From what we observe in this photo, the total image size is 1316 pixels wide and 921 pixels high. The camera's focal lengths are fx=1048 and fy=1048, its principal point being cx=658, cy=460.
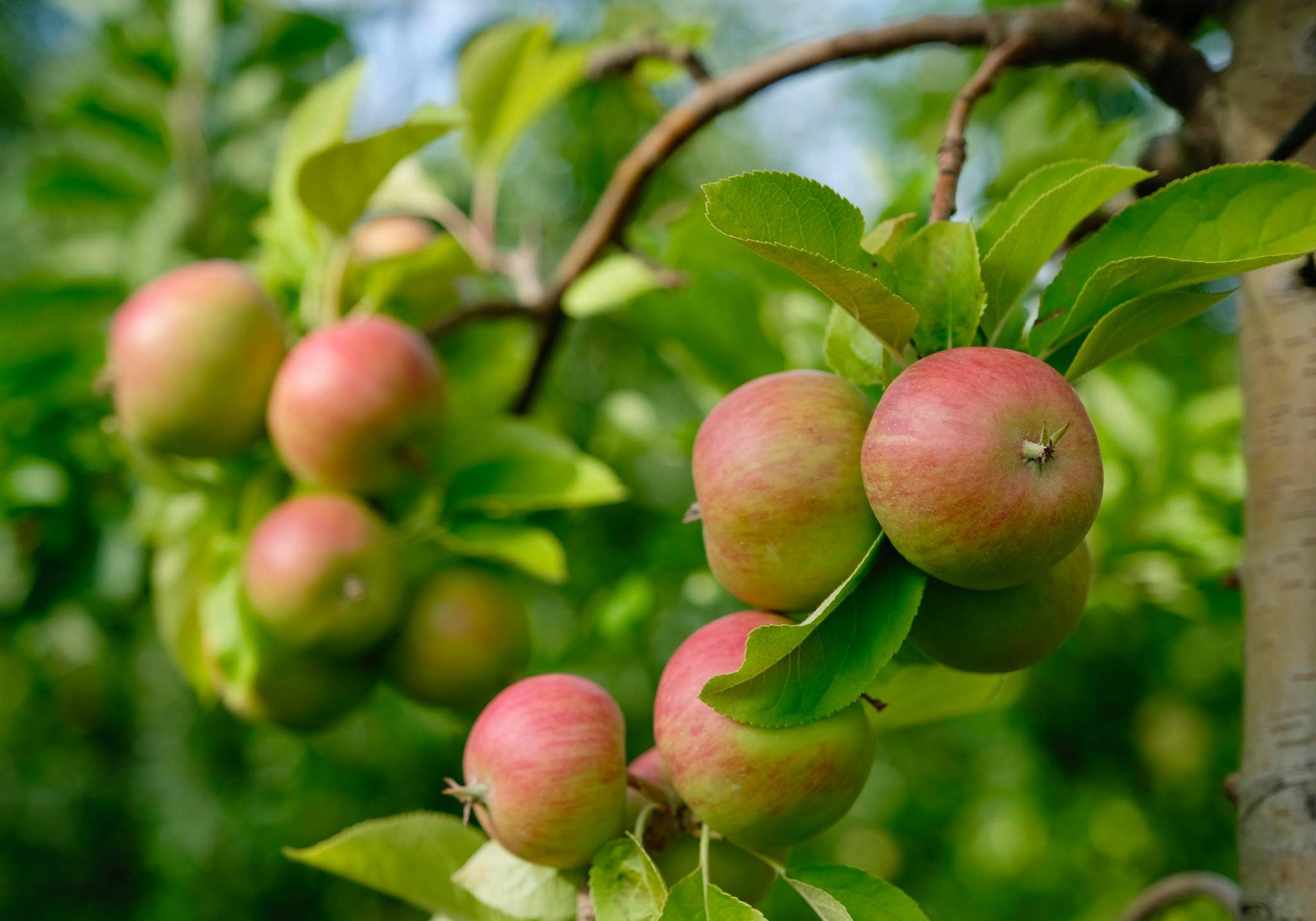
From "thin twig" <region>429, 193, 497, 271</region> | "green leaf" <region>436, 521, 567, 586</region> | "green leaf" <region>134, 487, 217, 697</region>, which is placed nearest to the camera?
"green leaf" <region>436, 521, 567, 586</region>

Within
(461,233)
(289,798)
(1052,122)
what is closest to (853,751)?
(1052,122)

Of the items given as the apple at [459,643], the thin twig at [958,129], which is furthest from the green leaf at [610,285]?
the thin twig at [958,129]

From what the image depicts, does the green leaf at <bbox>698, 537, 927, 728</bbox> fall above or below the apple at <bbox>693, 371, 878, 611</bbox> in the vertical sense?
below

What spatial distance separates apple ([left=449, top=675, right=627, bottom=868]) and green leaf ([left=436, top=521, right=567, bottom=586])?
1.59 ft

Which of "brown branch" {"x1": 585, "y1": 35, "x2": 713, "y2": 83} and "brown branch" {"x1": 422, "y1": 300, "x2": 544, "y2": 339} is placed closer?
"brown branch" {"x1": 585, "y1": 35, "x2": 713, "y2": 83}

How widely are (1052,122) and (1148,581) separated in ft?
2.14

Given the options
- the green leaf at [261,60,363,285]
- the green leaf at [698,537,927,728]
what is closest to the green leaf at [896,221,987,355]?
the green leaf at [698,537,927,728]

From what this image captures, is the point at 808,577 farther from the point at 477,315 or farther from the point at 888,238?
the point at 477,315

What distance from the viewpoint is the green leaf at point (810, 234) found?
1.88 ft

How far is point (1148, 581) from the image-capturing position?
1.50 metres

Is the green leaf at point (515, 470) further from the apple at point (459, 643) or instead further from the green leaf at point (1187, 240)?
the green leaf at point (1187, 240)

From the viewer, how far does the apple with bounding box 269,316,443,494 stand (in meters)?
1.12

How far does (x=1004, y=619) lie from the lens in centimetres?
63

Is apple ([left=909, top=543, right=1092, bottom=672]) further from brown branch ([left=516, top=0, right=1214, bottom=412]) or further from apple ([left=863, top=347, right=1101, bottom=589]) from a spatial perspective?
brown branch ([left=516, top=0, right=1214, bottom=412])
